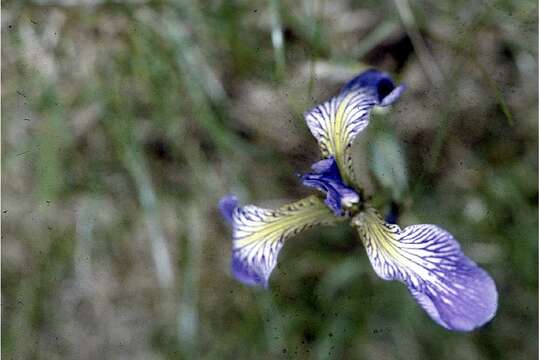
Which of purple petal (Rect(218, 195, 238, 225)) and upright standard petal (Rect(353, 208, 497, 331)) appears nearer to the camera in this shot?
upright standard petal (Rect(353, 208, 497, 331))

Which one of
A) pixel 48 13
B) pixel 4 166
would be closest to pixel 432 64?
pixel 48 13

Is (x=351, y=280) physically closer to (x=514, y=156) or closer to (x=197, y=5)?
(x=514, y=156)

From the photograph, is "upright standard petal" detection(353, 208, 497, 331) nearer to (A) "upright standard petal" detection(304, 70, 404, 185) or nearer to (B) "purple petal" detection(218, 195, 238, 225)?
(A) "upright standard petal" detection(304, 70, 404, 185)

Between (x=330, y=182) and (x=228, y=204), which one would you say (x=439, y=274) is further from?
(x=228, y=204)

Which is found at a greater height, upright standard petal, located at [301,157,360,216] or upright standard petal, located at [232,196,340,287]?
upright standard petal, located at [301,157,360,216]

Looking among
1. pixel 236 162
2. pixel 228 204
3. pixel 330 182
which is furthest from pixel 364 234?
pixel 236 162

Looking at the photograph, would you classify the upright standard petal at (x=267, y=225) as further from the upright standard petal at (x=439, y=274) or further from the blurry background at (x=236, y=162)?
the blurry background at (x=236, y=162)

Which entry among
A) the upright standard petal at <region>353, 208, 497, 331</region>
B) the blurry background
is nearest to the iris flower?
the upright standard petal at <region>353, 208, 497, 331</region>

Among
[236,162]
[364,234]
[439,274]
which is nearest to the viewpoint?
[439,274]
